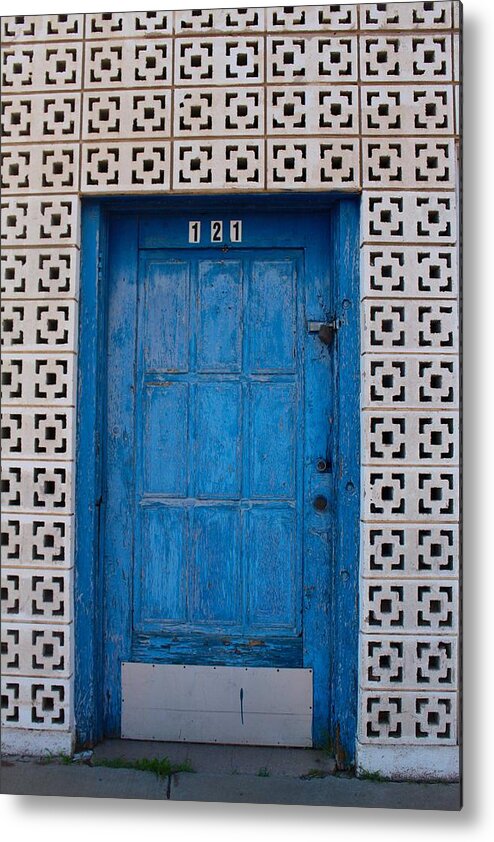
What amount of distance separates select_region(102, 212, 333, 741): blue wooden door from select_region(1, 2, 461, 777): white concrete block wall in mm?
239

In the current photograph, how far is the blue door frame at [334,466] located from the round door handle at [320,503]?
0.06 m

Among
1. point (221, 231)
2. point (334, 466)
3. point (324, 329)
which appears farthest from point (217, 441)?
point (221, 231)

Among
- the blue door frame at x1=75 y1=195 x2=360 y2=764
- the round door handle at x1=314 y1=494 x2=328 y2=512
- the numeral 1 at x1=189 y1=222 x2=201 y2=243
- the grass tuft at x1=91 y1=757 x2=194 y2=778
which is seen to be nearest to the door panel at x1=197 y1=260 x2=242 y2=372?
the numeral 1 at x1=189 y1=222 x2=201 y2=243

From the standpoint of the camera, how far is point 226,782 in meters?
2.67

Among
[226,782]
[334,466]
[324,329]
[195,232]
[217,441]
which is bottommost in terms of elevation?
[226,782]

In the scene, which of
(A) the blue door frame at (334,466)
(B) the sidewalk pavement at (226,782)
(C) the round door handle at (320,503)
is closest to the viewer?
(B) the sidewalk pavement at (226,782)

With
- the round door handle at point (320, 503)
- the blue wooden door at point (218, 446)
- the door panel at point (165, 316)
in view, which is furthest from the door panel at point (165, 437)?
the round door handle at point (320, 503)

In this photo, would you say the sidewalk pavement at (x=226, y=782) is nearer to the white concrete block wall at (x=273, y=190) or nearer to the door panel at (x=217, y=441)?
the white concrete block wall at (x=273, y=190)

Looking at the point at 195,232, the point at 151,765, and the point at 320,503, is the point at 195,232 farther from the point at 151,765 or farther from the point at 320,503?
the point at 151,765

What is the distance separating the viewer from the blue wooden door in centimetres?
289

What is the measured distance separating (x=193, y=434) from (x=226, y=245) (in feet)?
2.78

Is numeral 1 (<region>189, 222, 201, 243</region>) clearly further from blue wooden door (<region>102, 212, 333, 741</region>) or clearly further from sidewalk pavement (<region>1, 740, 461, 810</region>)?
sidewalk pavement (<region>1, 740, 461, 810</region>)

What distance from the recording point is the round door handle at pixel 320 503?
2.87m

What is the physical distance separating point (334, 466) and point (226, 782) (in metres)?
1.34
